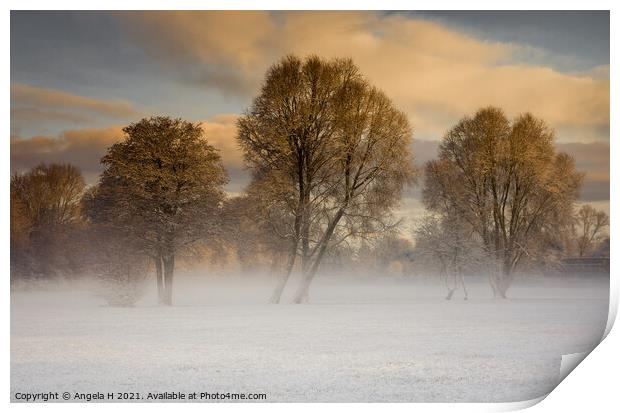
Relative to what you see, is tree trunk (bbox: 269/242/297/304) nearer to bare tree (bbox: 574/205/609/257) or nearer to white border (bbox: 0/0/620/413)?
bare tree (bbox: 574/205/609/257)

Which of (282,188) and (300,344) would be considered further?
(282,188)

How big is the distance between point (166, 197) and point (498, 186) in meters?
9.10

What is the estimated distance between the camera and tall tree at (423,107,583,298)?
18109 millimetres

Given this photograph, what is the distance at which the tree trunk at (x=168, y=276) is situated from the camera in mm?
17203

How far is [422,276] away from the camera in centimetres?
2216

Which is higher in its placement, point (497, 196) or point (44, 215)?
point (497, 196)

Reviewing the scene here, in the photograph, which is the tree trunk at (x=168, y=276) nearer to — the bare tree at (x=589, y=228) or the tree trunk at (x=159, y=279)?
the tree trunk at (x=159, y=279)

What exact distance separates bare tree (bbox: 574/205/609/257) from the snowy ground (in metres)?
0.94

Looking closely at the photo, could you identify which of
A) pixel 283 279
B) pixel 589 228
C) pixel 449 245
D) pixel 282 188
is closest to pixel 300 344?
pixel 283 279

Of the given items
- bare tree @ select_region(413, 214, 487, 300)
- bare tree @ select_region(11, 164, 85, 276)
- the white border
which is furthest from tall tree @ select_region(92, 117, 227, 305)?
bare tree @ select_region(413, 214, 487, 300)

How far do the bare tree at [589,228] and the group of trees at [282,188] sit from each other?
8 centimetres

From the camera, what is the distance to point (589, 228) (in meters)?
15.5
